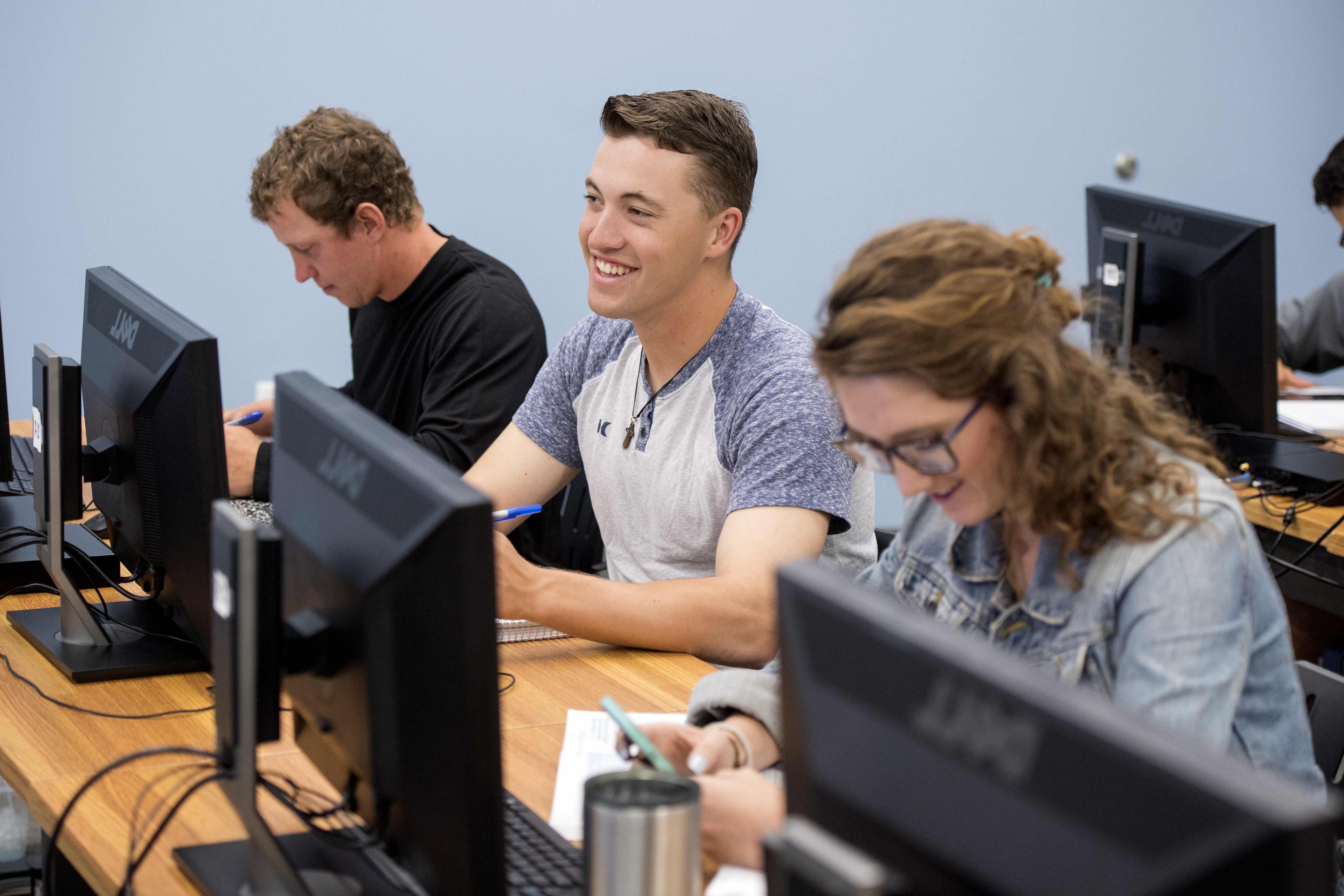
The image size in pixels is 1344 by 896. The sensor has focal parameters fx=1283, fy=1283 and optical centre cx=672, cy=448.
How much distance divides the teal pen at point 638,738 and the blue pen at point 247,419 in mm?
1519

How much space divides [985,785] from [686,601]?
0.96 m

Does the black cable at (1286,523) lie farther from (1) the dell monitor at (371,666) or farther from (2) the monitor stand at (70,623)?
(2) the monitor stand at (70,623)

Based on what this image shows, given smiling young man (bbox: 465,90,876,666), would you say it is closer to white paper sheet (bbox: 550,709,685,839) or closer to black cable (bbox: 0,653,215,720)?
white paper sheet (bbox: 550,709,685,839)

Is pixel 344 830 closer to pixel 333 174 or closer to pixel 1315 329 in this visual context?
pixel 333 174

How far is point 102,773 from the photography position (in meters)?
1.01

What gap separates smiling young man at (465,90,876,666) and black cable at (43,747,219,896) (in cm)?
45

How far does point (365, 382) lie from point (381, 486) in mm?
1742

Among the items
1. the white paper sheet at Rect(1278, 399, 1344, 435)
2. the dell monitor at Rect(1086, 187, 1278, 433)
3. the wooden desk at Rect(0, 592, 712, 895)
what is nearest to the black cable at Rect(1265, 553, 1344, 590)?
the dell monitor at Rect(1086, 187, 1278, 433)

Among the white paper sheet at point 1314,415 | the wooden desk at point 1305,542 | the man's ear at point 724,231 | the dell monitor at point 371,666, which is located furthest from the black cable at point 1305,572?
the dell monitor at point 371,666

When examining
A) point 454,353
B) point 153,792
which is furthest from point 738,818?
point 454,353

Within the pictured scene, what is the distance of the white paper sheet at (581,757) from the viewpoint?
3.62 feet

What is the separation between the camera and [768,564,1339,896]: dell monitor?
1.55 ft

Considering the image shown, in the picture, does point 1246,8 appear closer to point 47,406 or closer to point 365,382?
point 365,382

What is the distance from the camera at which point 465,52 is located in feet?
10.4
